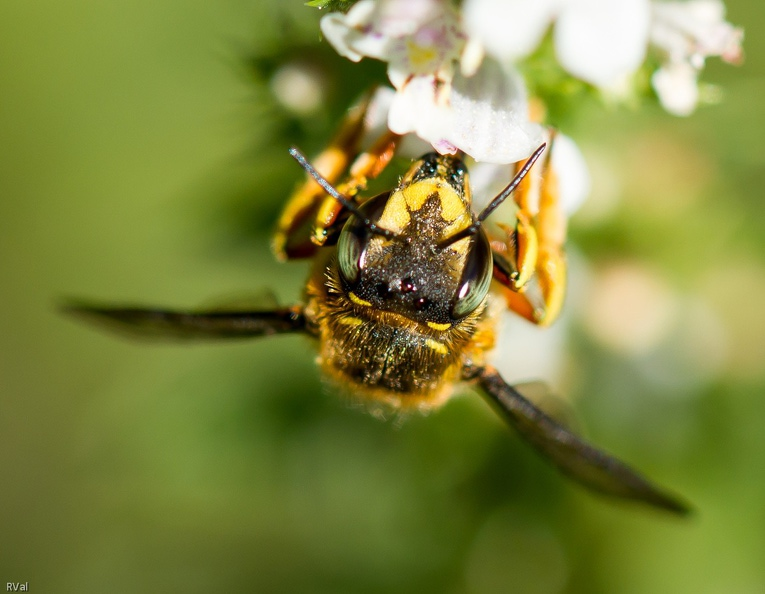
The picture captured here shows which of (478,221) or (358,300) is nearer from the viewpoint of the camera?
(478,221)

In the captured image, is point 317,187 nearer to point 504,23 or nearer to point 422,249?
point 422,249

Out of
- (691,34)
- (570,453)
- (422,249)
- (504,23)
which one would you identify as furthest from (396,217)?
(691,34)

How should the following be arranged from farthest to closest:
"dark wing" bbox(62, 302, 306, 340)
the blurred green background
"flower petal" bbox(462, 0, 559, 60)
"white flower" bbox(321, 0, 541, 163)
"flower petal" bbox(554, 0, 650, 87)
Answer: the blurred green background → "dark wing" bbox(62, 302, 306, 340) → "white flower" bbox(321, 0, 541, 163) → "flower petal" bbox(554, 0, 650, 87) → "flower petal" bbox(462, 0, 559, 60)

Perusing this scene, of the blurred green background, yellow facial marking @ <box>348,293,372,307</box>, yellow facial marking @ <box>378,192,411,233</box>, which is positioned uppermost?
yellow facial marking @ <box>378,192,411,233</box>

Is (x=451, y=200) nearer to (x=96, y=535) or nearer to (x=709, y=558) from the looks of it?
(x=709, y=558)

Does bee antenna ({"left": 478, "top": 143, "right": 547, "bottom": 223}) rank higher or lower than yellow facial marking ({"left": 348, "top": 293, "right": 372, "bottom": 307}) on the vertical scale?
higher

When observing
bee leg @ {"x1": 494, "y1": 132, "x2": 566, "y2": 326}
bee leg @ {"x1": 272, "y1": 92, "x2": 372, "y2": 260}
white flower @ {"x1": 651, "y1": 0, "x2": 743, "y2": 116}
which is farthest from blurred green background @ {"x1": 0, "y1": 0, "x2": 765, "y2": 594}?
bee leg @ {"x1": 494, "y1": 132, "x2": 566, "y2": 326}

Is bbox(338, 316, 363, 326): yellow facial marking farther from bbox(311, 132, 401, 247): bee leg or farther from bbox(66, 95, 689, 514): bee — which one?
bbox(311, 132, 401, 247): bee leg
